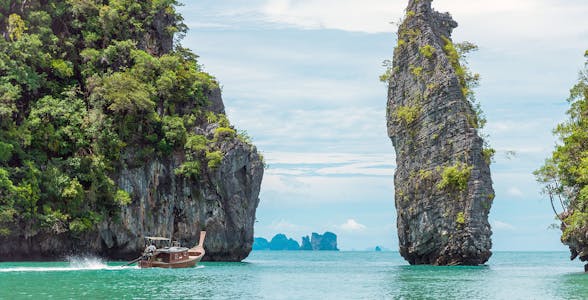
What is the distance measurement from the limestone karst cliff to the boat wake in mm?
852

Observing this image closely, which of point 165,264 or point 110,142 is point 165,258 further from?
point 110,142

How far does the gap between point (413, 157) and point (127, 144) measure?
20826mm

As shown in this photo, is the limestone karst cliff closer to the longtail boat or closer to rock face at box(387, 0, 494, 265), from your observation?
the longtail boat

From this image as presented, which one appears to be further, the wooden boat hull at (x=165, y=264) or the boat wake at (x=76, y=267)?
the wooden boat hull at (x=165, y=264)

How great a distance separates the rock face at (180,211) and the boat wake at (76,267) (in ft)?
2.57

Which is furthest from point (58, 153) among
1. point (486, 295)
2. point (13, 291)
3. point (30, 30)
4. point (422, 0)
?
point (486, 295)

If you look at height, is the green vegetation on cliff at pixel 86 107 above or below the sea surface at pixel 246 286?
above

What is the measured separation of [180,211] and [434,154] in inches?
758

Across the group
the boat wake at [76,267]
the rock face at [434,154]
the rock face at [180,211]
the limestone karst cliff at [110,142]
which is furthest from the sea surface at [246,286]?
the rock face at [180,211]

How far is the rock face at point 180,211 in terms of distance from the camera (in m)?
51.8

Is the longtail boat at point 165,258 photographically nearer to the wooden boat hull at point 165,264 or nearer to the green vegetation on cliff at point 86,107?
the wooden boat hull at point 165,264

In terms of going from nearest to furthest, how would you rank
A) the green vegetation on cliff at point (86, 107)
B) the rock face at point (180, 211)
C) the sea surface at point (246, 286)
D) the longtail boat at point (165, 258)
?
1. the sea surface at point (246, 286)
2. the longtail boat at point (165, 258)
3. the green vegetation on cliff at point (86, 107)
4. the rock face at point (180, 211)

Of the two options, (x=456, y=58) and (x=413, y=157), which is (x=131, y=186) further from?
(x=456, y=58)

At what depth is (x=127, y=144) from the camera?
54750 millimetres
